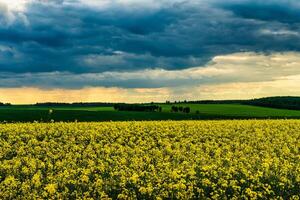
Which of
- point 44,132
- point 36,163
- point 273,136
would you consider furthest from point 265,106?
point 36,163

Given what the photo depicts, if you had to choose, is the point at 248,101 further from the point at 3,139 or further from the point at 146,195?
the point at 146,195

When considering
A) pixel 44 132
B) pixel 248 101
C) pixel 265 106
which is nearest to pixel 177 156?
pixel 44 132

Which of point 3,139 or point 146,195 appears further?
point 3,139

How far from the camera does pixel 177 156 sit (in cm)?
2114

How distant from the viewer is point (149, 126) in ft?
102

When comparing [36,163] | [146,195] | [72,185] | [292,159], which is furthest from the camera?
[292,159]

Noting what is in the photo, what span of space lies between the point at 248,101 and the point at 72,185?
74.8 m

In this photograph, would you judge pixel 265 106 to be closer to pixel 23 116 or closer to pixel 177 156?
pixel 23 116

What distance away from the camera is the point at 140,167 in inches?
723

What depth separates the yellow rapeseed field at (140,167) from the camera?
618 inches

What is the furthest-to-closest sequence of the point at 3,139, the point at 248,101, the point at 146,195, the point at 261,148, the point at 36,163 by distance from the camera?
the point at 248,101, the point at 3,139, the point at 261,148, the point at 36,163, the point at 146,195

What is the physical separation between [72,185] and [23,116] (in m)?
36.4

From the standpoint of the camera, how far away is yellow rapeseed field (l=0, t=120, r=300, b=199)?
15.7 m

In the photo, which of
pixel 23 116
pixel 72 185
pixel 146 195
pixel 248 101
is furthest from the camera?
pixel 248 101
